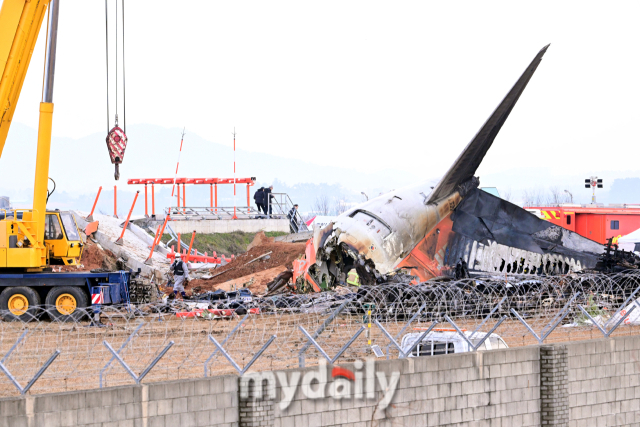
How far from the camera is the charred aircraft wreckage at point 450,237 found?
76.1 ft

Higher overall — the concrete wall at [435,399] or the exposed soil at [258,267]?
the exposed soil at [258,267]

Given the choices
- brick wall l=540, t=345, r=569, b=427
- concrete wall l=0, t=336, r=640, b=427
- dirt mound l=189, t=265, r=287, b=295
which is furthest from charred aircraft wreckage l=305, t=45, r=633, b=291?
brick wall l=540, t=345, r=569, b=427

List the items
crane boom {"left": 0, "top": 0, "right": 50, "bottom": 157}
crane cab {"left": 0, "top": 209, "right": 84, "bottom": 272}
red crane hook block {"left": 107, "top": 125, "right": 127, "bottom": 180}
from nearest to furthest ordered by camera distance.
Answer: crane boom {"left": 0, "top": 0, "right": 50, "bottom": 157} < crane cab {"left": 0, "top": 209, "right": 84, "bottom": 272} < red crane hook block {"left": 107, "top": 125, "right": 127, "bottom": 180}

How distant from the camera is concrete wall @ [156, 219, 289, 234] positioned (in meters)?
45.2

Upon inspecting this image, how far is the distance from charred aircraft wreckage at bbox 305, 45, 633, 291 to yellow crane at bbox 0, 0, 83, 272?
24.1 feet

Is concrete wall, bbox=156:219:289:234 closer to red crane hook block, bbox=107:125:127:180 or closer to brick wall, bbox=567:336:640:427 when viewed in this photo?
red crane hook block, bbox=107:125:127:180

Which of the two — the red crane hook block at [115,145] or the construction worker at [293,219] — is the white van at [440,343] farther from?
the construction worker at [293,219]

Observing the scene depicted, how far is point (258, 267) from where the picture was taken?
32.4 m

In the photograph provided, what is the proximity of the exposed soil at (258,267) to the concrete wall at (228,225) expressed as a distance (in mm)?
8926

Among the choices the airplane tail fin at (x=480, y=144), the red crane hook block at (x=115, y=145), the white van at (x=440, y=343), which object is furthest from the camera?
the red crane hook block at (x=115, y=145)

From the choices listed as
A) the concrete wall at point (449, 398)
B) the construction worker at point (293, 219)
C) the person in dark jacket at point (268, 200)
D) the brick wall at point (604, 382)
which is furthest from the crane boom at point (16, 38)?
the person in dark jacket at point (268, 200)

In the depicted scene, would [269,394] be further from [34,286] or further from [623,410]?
[34,286]

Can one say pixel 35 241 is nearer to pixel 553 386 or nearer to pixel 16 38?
pixel 16 38

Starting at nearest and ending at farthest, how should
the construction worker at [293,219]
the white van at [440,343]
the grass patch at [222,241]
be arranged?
the white van at [440,343], the grass patch at [222,241], the construction worker at [293,219]
